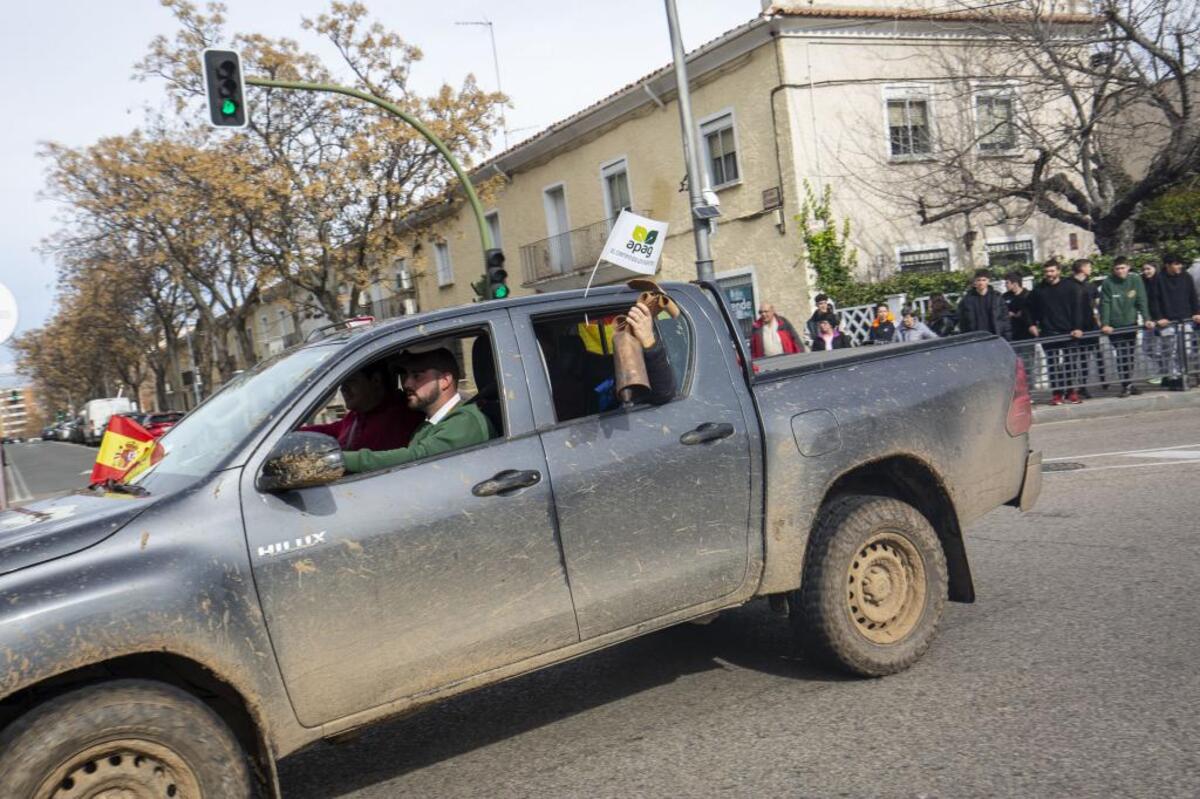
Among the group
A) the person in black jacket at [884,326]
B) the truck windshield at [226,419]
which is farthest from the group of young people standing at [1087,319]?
the truck windshield at [226,419]

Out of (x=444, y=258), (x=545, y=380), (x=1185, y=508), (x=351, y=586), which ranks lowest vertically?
(x=1185, y=508)

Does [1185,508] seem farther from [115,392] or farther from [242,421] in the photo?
[115,392]

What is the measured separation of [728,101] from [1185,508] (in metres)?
17.5

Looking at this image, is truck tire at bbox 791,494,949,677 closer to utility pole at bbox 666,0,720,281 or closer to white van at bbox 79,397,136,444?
utility pole at bbox 666,0,720,281

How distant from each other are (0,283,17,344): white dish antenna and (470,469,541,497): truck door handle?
8063 millimetres

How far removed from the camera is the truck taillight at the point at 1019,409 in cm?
464

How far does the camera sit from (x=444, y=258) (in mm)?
36312

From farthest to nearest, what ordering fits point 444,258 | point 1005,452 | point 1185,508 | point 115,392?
point 115,392, point 444,258, point 1185,508, point 1005,452

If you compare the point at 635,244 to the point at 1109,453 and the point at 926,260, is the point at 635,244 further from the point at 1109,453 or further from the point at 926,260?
the point at 926,260

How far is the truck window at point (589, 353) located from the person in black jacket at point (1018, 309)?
11.4 m

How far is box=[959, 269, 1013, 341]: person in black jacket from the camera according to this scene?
13.8 meters

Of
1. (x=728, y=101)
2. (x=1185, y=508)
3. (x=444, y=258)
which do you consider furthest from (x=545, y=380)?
(x=444, y=258)

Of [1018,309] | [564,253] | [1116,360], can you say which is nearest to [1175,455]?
[1116,360]

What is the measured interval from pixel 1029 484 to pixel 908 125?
19.0 meters
